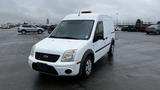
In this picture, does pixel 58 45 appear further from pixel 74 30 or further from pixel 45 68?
pixel 74 30

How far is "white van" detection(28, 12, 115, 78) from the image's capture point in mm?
4996

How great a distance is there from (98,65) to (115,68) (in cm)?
78

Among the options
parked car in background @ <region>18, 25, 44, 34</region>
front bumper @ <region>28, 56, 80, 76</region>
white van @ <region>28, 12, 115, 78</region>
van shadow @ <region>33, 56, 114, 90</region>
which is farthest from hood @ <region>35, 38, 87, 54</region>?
parked car in background @ <region>18, 25, 44, 34</region>

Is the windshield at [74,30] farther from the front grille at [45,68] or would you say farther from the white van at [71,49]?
the front grille at [45,68]

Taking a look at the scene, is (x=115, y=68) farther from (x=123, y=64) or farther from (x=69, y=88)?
(x=69, y=88)

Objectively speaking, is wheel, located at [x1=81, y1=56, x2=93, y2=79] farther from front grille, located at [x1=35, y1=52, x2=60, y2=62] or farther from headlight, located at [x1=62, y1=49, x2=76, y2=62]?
front grille, located at [x1=35, y1=52, x2=60, y2=62]

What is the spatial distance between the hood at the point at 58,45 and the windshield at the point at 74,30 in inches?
15.9

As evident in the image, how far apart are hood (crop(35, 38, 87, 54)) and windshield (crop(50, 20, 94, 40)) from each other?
405 mm

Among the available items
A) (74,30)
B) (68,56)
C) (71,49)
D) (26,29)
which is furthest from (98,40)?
(26,29)

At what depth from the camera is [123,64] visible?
7.49 m

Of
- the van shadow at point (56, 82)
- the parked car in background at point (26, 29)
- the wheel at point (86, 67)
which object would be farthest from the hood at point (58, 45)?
the parked car in background at point (26, 29)

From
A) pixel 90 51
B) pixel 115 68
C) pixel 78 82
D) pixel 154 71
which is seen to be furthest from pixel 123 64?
pixel 78 82

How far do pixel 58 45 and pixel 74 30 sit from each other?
1.21 metres

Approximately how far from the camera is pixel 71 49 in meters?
5.02
